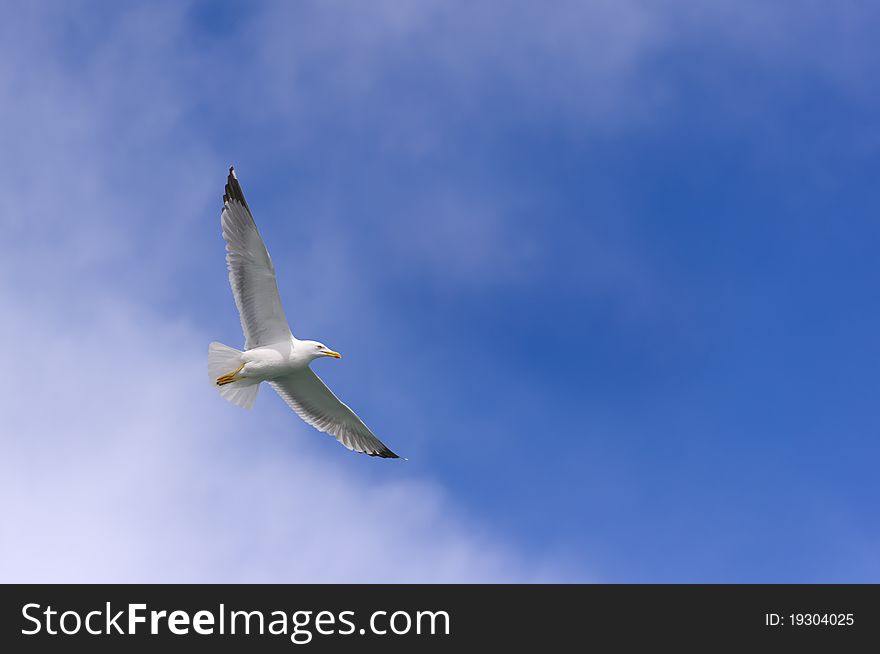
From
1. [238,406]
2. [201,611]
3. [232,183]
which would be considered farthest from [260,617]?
[232,183]

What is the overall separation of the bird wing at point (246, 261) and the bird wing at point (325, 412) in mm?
1604

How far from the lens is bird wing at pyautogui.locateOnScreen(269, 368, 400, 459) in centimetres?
Result: 1486

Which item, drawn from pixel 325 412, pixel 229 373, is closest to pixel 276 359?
pixel 229 373

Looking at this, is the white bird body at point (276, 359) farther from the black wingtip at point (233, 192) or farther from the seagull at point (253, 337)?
the black wingtip at point (233, 192)

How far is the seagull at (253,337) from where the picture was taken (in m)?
13.3

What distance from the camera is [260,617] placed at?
9992mm

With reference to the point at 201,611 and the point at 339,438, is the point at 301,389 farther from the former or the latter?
the point at 201,611

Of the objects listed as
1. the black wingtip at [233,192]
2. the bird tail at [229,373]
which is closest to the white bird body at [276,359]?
the bird tail at [229,373]

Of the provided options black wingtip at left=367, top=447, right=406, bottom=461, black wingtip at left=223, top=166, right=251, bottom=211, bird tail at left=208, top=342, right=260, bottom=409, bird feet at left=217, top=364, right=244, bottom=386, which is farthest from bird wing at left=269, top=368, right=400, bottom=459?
black wingtip at left=223, top=166, right=251, bottom=211

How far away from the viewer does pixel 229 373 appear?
13781mm

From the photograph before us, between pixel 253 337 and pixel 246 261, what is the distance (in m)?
1.34

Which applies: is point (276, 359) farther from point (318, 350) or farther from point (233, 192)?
point (233, 192)

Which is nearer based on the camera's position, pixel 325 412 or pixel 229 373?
pixel 229 373

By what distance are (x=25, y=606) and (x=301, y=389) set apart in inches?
238
